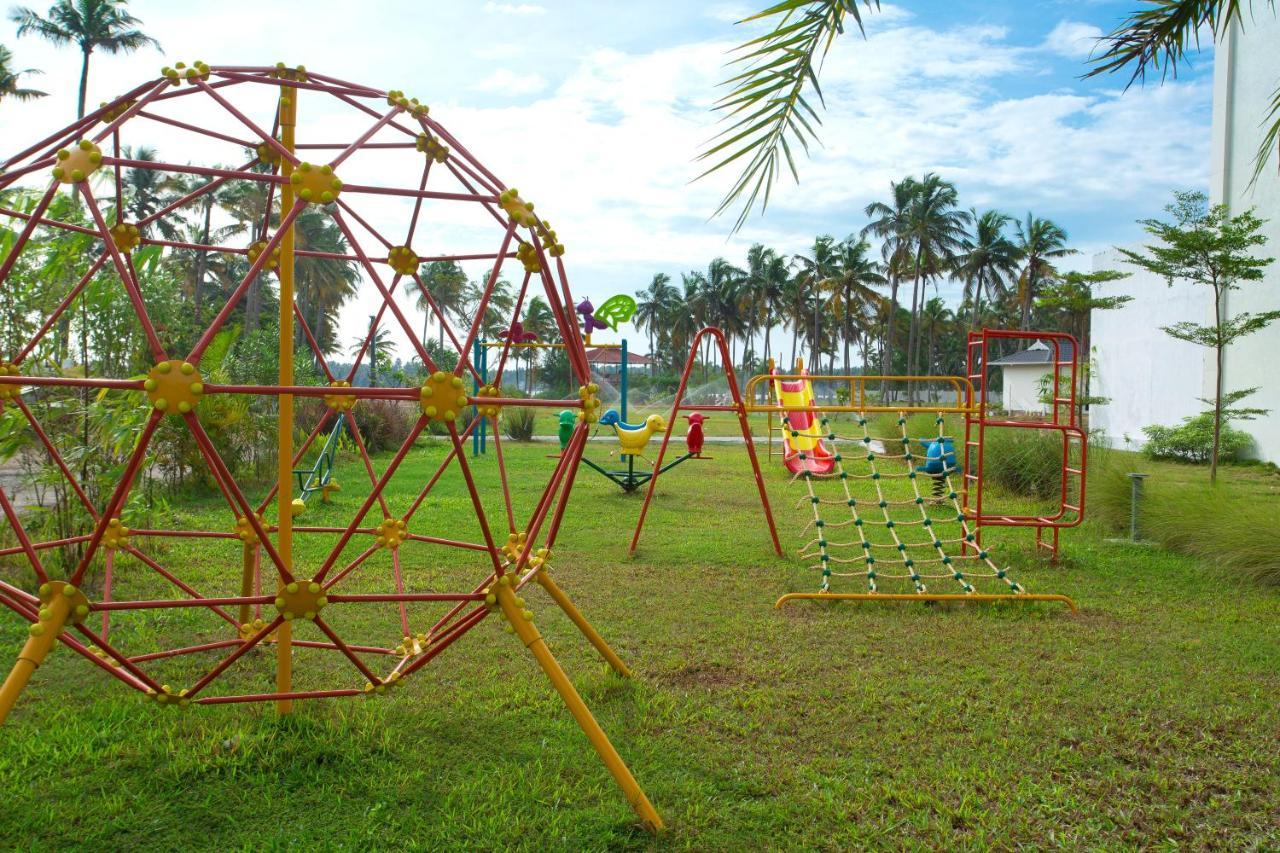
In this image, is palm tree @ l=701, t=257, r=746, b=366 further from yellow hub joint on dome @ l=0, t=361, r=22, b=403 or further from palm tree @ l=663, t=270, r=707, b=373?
yellow hub joint on dome @ l=0, t=361, r=22, b=403

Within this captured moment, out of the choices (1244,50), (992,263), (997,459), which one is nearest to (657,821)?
(997,459)

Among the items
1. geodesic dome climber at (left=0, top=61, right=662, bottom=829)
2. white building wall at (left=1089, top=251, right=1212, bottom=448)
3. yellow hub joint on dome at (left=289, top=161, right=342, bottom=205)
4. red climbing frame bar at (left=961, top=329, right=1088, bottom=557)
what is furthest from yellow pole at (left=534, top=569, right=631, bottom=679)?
white building wall at (left=1089, top=251, right=1212, bottom=448)

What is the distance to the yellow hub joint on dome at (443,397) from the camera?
232 centimetres

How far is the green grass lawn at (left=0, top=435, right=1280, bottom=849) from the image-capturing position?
2646 mm

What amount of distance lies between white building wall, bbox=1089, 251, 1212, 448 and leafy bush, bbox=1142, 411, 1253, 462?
0.60 metres

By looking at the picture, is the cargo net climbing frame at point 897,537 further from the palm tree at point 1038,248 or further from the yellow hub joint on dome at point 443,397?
the palm tree at point 1038,248

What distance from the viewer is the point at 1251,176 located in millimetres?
13820

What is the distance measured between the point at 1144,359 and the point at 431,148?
825 inches

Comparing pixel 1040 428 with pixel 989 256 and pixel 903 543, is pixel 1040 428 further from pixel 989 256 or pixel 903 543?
pixel 989 256

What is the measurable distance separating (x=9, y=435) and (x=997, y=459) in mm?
9852

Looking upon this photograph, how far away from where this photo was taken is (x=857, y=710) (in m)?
3.61

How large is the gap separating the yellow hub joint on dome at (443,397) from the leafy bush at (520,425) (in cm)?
1557

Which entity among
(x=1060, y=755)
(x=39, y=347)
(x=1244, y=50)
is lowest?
(x=1060, y=755)

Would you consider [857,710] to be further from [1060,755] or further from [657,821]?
[657,821]
